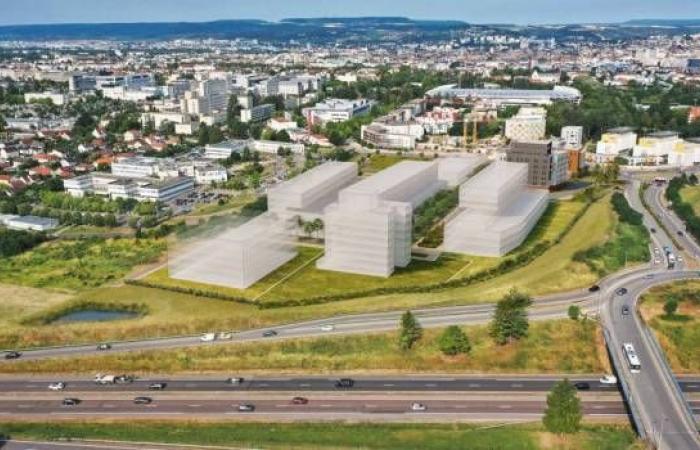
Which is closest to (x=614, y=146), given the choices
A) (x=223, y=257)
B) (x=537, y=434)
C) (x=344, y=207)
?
(x=344, y=207)

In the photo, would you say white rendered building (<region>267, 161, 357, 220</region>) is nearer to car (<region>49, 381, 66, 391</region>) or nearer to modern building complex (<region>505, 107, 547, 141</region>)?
car (<region>49, 381, 66, 391</region>)

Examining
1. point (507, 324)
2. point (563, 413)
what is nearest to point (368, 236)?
point (507, 324)

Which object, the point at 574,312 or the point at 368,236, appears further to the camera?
the point at 368,236

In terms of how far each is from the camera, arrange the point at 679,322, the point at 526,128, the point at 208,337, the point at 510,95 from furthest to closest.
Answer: the point at 510,95 → the point at 526,128 → the point at 679,322 → the point at 208,337

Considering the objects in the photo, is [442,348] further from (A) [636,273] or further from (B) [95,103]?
(B) [95,103]

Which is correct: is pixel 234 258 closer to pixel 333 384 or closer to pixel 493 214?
pixel 333 384

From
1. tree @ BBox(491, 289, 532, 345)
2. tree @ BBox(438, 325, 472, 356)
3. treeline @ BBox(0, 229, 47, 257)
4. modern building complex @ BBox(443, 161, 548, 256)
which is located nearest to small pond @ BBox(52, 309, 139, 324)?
treeline @ BBox(0, 229, 47, 257)
